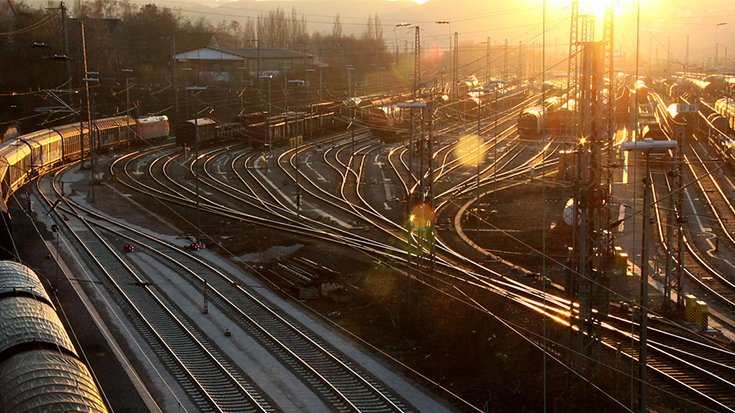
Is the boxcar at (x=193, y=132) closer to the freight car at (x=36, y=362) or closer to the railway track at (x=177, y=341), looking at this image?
the railway track at (x=177, y=341)

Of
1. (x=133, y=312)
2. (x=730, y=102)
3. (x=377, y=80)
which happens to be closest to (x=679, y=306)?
(x=133, y=312)

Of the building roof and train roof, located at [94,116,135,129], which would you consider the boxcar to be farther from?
the building roof

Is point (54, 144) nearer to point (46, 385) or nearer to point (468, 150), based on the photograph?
point (468, 150)

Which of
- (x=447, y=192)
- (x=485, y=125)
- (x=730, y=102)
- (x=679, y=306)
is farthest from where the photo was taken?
(x=485, y=125)

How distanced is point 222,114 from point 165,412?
163 feet

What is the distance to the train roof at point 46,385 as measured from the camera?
8898mm

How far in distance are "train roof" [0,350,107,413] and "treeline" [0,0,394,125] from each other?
24.0m

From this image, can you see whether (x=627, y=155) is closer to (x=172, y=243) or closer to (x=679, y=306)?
(x=679, y=306)

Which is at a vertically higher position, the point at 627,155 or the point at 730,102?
the point at 730,102

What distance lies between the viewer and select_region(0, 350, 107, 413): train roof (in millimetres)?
8898

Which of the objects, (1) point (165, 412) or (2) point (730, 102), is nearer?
(1) point (165, 412)

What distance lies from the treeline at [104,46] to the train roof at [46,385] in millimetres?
23962

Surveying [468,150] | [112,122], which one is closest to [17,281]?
[112,122]

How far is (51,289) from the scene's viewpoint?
1850cm
